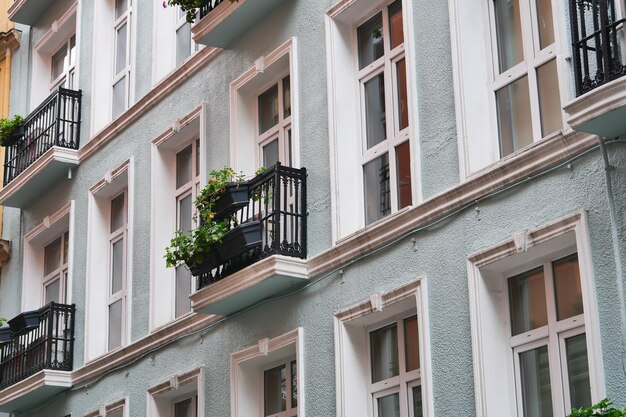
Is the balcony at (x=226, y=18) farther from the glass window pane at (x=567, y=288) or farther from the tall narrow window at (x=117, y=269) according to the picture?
the glass window pane at (x=567, y=288)

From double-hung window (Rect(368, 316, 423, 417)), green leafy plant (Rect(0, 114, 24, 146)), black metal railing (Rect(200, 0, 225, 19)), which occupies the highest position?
green leafy plant (Rect(0, 114, 24, 146))

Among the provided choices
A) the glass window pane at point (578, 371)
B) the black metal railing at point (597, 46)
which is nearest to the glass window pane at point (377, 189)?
the glass window pane at point (578, 371)

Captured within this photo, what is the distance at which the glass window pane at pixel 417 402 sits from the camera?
13750 millimetres

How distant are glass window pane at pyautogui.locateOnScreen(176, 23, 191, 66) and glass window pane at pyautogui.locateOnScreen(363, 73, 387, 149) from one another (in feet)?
17.1

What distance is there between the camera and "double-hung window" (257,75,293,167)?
1698 cm

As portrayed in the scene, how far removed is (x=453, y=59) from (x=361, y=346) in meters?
3.34

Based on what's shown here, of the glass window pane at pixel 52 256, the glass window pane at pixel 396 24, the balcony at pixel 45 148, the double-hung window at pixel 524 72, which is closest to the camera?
the double-hung window at pixel 524 72

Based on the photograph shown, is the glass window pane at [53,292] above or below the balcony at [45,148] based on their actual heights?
below

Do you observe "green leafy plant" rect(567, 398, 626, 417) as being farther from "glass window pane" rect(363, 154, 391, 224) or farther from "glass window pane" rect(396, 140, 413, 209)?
"glass window pane" rect(363, 154, 391, 224)

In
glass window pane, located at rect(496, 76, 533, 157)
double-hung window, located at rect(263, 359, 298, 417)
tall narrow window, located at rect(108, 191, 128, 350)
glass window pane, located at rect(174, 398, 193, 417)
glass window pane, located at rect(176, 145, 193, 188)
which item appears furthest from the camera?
tall narrow window, located at rect(108, 191, 128, 350)

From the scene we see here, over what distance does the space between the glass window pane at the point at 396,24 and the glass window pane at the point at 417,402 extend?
158 inches

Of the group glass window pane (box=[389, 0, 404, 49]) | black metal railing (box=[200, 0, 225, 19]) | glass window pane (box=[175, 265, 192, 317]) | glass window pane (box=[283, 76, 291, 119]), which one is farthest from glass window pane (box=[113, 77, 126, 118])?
glass window pane (box=[389, 0, 404, 49])

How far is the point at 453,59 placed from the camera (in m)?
13.7

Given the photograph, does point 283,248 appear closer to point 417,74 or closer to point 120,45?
point 417,74
